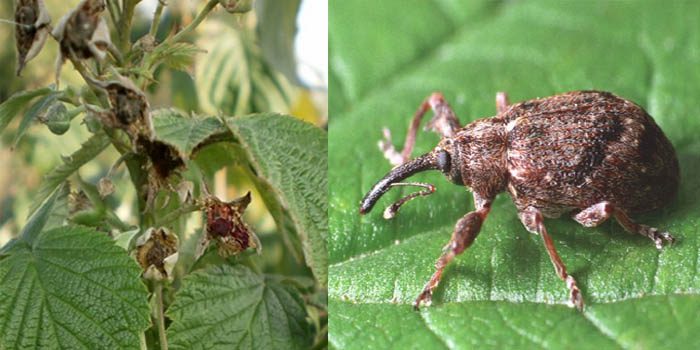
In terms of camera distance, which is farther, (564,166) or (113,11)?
(564,166)

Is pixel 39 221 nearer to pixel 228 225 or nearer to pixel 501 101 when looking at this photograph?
pixel 228 225

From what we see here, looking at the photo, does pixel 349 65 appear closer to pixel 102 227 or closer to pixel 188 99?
pixel 188 99

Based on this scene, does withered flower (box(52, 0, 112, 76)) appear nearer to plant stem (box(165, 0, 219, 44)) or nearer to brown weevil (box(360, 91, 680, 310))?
plant stem (box(165, 0, 219, 44))

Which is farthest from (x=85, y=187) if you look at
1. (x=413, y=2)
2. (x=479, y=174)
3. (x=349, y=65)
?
(x=413, y=2)

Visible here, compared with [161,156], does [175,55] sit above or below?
above

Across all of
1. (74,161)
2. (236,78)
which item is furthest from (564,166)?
(236,78)

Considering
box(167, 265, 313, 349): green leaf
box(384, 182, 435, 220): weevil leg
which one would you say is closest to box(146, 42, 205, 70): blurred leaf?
box(167, 265, 313, 349): green leaf
